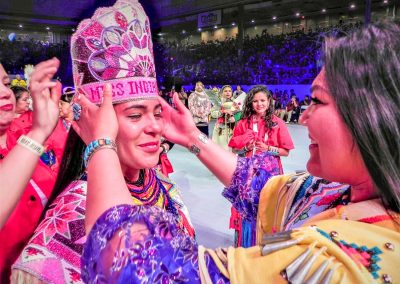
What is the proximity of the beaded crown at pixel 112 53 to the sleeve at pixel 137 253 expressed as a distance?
26.5 inches

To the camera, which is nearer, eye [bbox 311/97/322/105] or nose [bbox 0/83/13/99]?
eye [bbox 311/97/322/105]

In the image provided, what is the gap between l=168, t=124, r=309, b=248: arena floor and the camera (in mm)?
3662

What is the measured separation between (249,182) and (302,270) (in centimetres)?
72

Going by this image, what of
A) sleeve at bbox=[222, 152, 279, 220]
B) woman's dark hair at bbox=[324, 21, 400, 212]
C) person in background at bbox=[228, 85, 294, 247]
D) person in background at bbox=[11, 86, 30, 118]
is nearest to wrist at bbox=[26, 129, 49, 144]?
sleeve at bbox=[222, 152, 279, 220]

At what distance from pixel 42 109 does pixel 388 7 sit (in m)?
16.1

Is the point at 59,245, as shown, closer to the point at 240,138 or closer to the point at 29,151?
the point at 29,151

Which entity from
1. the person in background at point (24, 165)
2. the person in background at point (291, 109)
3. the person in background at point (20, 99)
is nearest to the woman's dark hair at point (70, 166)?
the person in background at point (24, 165)

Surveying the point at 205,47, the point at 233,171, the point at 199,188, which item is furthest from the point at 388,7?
the point at 233,171

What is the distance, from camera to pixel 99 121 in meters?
0.93

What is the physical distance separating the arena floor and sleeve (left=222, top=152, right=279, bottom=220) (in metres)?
2.13

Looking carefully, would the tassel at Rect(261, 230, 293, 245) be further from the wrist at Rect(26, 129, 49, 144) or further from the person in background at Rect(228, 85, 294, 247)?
the person in background at Rect(228, 85, 294, 247)

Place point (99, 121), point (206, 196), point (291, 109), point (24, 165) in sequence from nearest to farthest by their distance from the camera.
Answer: point (99, 121) → point (24, 165) → point (206, 196) → point (291, 109)

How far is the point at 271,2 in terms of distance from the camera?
54.6 feet

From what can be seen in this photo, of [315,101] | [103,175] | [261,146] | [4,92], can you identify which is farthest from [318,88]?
[261,146]
